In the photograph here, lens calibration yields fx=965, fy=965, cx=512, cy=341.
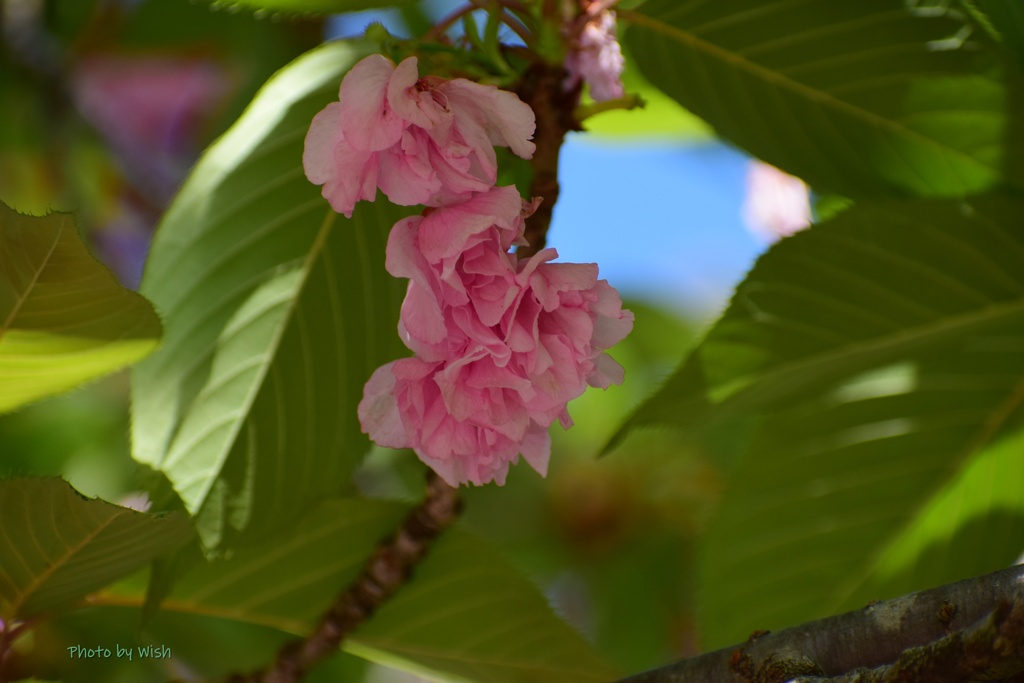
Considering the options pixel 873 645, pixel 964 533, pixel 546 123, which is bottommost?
pixel 964 533

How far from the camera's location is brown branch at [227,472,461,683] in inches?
29.0

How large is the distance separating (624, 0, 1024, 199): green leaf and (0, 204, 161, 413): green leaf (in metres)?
0.43

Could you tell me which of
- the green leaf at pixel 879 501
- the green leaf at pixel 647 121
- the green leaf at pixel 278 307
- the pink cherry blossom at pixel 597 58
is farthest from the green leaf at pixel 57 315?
the green leaf at pixel 647 121

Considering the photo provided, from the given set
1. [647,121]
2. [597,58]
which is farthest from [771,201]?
[597,58]

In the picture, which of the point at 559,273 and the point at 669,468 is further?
the point at 669,468

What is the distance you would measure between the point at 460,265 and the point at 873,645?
11.5 inches

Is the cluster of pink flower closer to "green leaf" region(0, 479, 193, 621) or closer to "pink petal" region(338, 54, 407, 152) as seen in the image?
"pink petal" region(338, 54, 407, 152)

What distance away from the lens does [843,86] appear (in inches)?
30.0

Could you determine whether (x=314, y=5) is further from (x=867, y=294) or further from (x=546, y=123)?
(x=867, y=294)

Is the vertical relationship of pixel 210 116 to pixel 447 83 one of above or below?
below

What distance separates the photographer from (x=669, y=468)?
71.4 inches

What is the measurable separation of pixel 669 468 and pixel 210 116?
1251 mm

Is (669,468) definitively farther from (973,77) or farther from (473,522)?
(973,77)

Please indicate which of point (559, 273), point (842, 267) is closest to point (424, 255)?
point (559, 273)
